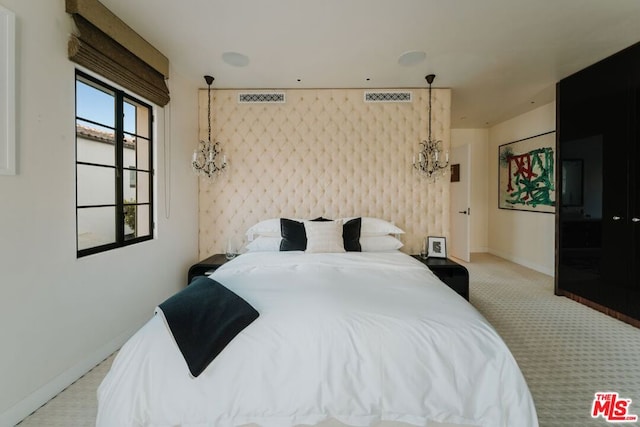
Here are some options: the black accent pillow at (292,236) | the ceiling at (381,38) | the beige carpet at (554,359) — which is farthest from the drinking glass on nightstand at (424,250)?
the ceiling at (381,38)

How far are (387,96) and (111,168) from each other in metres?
3.04

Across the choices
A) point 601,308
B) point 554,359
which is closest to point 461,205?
point 601,308

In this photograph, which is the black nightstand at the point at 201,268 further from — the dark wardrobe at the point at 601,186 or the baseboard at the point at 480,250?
the baseboard at the point at 480,250

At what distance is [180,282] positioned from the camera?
312 centimetres

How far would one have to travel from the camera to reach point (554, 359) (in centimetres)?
208

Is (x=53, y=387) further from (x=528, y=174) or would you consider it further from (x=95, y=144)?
(x=528, y=174)

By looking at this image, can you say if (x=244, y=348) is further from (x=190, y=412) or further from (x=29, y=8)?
(x=29, y=8)

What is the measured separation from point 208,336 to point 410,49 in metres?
2.83

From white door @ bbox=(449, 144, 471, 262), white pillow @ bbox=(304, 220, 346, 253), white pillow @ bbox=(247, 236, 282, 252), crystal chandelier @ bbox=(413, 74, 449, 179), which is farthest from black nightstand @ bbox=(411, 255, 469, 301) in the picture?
white door @ bbox=(449, 144, 471, 262)

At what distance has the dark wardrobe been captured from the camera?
8.76ft

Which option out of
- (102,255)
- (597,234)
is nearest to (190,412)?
(102,255)

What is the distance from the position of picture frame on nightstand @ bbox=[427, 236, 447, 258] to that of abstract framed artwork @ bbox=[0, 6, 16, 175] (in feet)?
11.7

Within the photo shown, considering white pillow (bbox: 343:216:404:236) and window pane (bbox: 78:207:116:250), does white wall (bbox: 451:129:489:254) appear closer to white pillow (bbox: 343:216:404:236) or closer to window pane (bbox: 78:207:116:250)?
white pillow (bbox: 343:216:404:236)

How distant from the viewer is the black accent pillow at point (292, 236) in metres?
2.82
